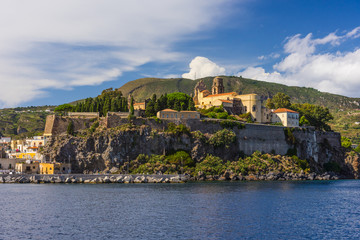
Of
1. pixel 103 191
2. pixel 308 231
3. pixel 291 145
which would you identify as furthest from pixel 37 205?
pixel 291 145

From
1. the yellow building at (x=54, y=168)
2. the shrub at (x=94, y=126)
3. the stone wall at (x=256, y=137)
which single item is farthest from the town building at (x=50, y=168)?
the shrub at (x=94, y=126)

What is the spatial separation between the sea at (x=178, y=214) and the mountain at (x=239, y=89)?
13747 centimetres

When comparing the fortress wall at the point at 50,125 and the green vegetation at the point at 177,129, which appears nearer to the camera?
the green vegetation at the point at 177,129

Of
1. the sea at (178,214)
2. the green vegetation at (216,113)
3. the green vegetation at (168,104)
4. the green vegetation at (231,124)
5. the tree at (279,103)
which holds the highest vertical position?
the tree at (279,103)

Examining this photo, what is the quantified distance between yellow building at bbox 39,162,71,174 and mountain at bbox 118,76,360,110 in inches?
4640

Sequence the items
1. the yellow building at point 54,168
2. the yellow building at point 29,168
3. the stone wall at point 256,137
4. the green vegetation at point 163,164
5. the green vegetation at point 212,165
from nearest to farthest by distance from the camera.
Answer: the yellow building at point 54,168 → the green vegetation at point 163,164 → the green vegetation at point 212,165 → the yellow building at point 29,168 → the stone wall at point 256,137

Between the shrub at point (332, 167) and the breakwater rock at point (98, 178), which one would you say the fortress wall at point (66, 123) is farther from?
the shrub at point (332, 167)

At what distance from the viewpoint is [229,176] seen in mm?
61062

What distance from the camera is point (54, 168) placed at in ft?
188

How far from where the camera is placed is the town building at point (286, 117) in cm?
7612

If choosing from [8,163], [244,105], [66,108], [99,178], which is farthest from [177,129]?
[8,163]

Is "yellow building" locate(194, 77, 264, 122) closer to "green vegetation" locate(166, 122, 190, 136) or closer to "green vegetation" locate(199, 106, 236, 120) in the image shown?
"green vegetation" locate(199, 106, 236, 120)

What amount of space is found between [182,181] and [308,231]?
32558mm

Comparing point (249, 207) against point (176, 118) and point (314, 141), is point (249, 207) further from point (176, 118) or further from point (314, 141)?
point (314, 141)
